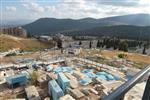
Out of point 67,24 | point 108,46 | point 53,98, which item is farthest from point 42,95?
point 67,24

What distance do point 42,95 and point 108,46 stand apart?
61.3 ft

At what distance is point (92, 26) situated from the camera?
86.9 metres

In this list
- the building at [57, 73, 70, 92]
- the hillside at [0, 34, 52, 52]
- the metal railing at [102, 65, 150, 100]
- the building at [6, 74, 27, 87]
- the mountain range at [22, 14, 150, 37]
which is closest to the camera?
the metal railing at [102, 65, 150, 100]

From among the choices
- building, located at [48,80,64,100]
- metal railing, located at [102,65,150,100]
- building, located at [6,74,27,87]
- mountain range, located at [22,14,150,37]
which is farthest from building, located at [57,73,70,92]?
mountain range, located at [22,14,150,37]

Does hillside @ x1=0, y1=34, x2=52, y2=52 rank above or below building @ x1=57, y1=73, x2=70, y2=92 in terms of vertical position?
below

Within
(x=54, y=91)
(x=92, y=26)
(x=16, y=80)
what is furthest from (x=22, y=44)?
(x=92, y=26)

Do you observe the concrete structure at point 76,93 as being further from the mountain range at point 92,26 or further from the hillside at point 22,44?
the hillside at point 22,44

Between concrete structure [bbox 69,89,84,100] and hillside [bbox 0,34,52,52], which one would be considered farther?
hillside [bbox 0,34,52,52]

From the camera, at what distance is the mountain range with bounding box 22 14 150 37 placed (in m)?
47.9

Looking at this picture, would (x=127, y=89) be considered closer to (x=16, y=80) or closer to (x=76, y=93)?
(x=76, y=93)

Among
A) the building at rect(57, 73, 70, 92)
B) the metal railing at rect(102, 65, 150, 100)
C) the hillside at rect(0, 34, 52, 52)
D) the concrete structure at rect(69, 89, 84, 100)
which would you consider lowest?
the hillside at rect(0, 34, 52, 52)

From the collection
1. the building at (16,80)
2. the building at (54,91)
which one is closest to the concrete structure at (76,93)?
the building at (54,91)

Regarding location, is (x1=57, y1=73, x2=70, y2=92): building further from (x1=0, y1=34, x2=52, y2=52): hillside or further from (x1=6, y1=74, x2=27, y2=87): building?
(x1=0, y1=34, x2=52, y2=52): hillside

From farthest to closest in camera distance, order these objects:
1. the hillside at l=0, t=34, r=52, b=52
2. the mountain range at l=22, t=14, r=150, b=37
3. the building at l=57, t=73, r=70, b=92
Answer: the mountain range at l=22, t=14, r=150, b=37 < the hillside at l=0, t=34, r=52, b=52 < the building at l=57, t=73, r=70, b=92
